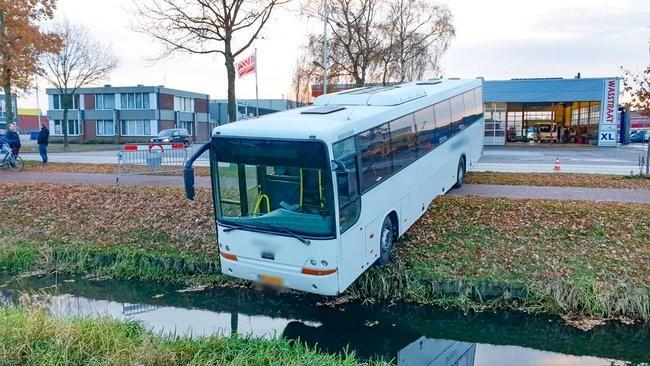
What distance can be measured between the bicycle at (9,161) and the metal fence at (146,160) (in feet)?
16.4

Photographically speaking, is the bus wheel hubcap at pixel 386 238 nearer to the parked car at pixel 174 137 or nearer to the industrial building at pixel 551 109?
the industrial building at pixel 551 109

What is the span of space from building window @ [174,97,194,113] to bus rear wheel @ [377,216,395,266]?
2204 inches

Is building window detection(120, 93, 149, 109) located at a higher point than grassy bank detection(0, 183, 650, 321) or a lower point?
higher

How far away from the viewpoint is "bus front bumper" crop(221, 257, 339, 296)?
7.14 metres

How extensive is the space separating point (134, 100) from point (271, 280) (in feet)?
183

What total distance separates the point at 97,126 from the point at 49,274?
53.1 meters

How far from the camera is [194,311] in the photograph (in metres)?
8.86

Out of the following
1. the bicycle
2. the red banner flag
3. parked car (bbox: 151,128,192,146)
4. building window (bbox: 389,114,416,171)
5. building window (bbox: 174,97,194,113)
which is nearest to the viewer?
building window (bbox: 389,114,416,171)

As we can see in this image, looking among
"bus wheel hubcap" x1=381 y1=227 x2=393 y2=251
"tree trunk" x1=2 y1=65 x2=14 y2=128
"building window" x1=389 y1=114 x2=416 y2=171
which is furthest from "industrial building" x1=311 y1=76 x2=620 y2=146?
"bus wheel hubcap" x1=381 y1=227 x2=393 y2=251

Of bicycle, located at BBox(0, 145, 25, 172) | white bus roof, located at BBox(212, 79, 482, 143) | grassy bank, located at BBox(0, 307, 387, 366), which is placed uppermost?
white bus roof, located at BBox(212, 79, 482, 143)

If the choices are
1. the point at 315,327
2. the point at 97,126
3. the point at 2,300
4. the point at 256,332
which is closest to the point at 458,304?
the point at 315,327

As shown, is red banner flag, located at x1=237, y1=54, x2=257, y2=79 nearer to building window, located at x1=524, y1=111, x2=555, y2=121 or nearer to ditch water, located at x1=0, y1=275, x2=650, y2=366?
ditch water, located at x1=0, y1=275, x2=650, y2=366

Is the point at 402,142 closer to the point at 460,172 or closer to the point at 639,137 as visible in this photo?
the point at 460,172

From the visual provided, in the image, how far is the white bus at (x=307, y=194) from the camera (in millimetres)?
6984
